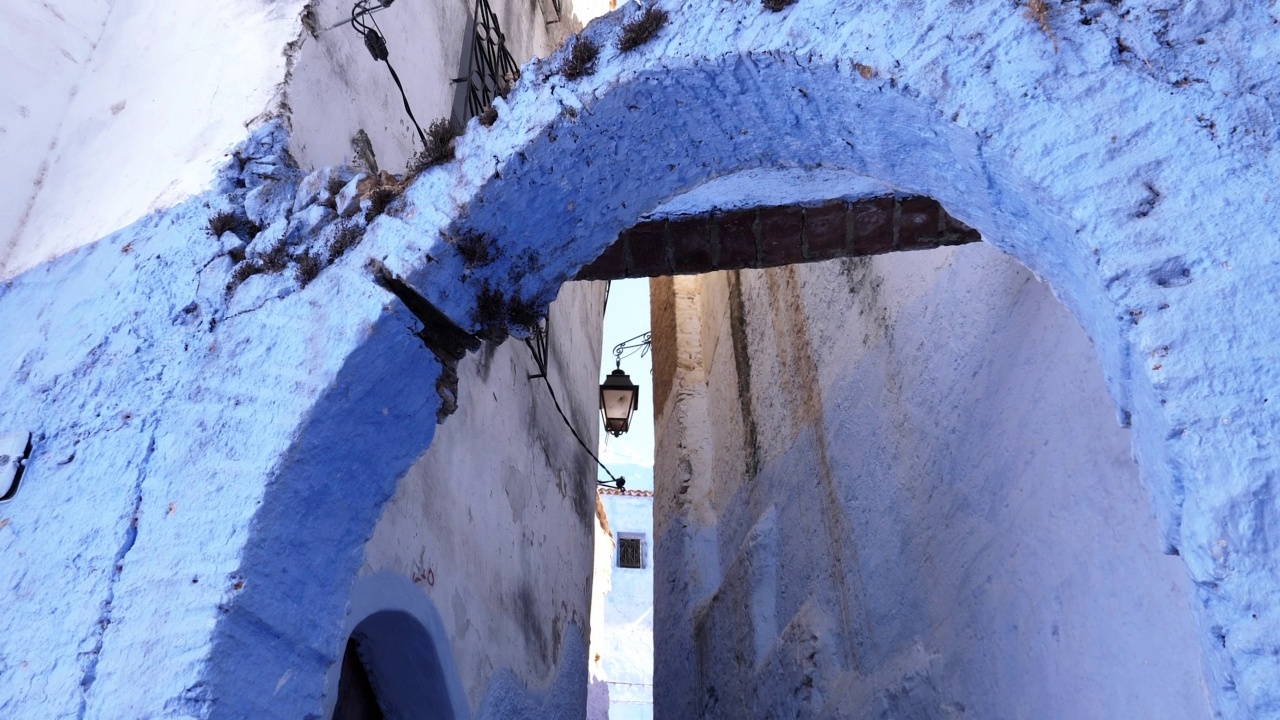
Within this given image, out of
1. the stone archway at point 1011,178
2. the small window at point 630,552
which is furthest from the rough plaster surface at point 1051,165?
the small window at point 630,552

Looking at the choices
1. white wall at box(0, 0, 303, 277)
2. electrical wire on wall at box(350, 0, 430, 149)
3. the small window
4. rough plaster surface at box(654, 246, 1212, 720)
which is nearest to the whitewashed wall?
white wall at box(0, 0, 303, 277)

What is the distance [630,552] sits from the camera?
1778cm

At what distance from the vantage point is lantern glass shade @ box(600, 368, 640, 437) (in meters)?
6.27

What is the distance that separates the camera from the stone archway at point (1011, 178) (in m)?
1.28

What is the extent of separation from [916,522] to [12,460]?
2929 mm

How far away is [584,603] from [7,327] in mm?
4363

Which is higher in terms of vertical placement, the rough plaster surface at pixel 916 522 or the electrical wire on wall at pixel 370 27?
the electrical wire on wall at pixel 370 27

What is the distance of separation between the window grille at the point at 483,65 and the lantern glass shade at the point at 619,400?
7.09 feet

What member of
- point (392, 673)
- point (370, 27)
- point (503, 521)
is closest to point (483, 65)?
point (370, 27)

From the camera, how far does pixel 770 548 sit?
5.28 meters

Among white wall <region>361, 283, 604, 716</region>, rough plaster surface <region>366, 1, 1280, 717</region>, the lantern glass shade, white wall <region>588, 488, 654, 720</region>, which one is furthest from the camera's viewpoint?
white wall <region>588, 488, 654, 720</region>

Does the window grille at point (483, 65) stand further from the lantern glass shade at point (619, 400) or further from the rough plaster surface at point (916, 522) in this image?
the lantern glass shade at point (619, 400)

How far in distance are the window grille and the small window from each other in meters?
13.5

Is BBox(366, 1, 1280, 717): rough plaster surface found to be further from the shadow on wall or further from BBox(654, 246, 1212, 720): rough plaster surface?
the shadow on wall
